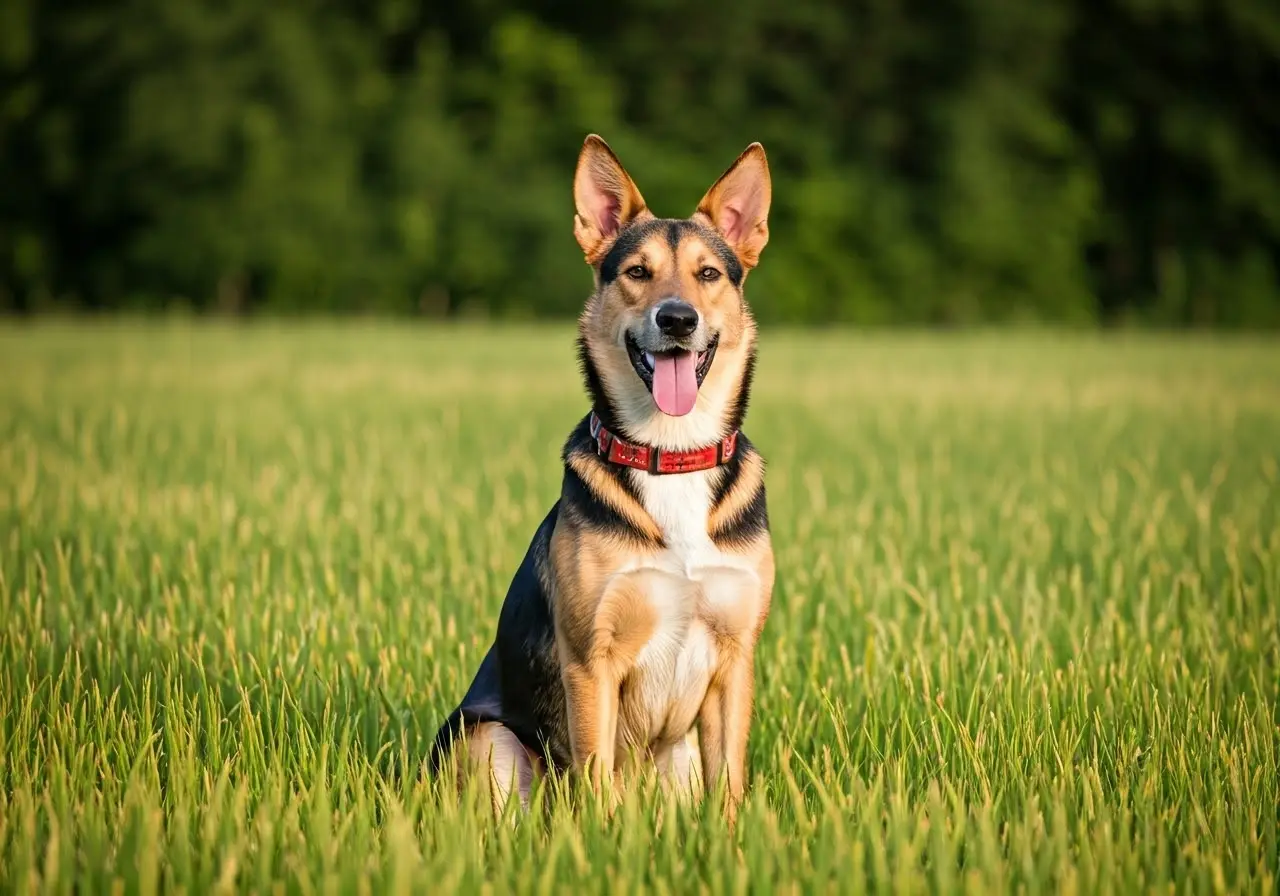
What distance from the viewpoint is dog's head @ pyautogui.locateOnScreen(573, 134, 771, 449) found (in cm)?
364

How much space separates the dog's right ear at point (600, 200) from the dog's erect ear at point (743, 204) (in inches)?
9.5

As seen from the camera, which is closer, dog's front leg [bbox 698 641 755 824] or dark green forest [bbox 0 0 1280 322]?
dog's front leg [bbox 698 641 755 824]

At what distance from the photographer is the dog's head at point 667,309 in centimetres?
364

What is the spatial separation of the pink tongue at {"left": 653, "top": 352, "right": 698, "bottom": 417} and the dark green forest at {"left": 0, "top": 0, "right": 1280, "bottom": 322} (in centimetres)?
2920

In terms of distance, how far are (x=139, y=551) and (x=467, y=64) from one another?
32745 millimetres

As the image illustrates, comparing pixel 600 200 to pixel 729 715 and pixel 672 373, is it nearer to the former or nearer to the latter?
pixel 672 373

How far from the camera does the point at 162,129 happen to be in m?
31.5

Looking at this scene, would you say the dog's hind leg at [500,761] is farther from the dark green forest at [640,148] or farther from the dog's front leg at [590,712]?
the dark green forest at [640,148]

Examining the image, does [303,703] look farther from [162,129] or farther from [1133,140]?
[1133,140]

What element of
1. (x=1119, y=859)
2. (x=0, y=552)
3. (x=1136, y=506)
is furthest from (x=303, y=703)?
(x=1136, y=506)

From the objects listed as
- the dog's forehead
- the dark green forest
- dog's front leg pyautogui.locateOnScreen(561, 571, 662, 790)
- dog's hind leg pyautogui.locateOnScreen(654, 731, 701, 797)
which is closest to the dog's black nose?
the dog's forehead

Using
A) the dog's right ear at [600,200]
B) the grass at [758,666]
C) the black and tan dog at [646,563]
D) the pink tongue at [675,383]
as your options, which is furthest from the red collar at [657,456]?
the grass at [758,666]

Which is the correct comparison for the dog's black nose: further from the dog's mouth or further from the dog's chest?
the dog's chest

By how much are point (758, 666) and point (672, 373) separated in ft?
4.81
